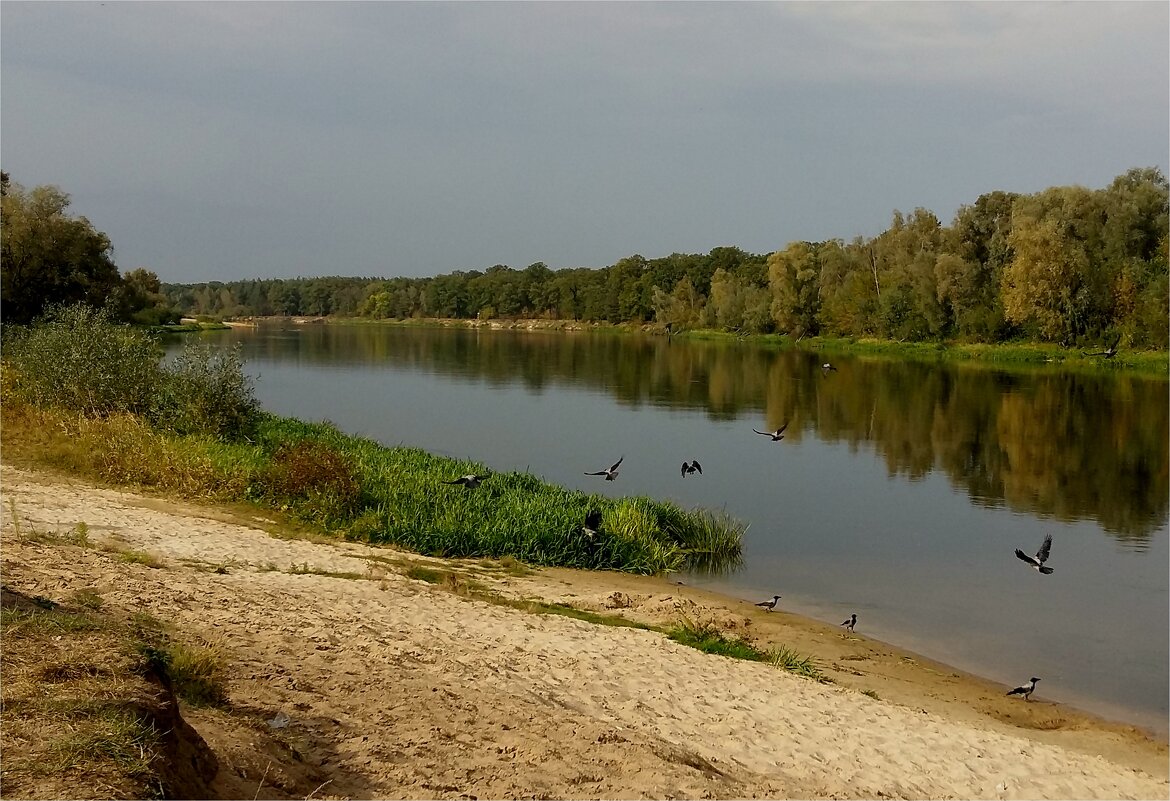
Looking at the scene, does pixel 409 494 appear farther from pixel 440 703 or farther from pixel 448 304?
pixel 448 304

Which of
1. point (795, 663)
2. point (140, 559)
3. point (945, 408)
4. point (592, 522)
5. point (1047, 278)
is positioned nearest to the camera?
point (140, 559)

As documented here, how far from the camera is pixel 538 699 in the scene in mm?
7562

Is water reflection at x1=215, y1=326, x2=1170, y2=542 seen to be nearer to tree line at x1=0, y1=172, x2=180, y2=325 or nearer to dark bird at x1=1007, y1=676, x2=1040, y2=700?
dark bird at x1=1007, y1=676, x2=1040, y2=700

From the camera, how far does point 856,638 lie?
507 inches

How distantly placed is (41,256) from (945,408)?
39.5 m

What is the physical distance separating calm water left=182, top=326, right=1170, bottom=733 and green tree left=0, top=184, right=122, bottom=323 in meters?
9.50

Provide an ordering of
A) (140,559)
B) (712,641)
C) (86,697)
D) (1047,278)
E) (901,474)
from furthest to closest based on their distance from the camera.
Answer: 1. (1047,278)
2. (901,474)
3. (712,641)
4. (140,559)
5. (86,697)

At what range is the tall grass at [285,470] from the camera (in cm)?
1559

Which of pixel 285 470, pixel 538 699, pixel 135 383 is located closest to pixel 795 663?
pixel 538 699

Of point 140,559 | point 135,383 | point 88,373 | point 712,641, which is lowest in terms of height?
point 712,641

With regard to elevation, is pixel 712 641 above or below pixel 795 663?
above

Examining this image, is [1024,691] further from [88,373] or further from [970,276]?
[970,276]

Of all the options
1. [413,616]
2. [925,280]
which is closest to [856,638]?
[413,616]

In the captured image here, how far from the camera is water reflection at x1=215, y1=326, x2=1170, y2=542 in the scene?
80.4ft
